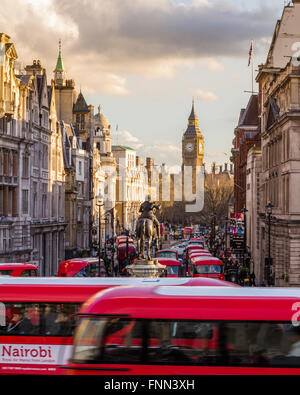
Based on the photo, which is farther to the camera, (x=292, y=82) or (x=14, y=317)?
(x=292, y=82)

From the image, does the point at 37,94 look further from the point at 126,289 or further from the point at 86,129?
the point at 126,289

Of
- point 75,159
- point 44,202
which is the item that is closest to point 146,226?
point 44,202

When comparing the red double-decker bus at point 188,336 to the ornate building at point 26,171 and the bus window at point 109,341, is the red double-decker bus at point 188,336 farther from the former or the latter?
the ornate building at point 26,171

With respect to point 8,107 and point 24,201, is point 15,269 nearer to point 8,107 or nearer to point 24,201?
point 8,107

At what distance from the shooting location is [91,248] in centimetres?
8888

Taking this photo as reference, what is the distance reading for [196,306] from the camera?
14336mm

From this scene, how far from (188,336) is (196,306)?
0.60 meters

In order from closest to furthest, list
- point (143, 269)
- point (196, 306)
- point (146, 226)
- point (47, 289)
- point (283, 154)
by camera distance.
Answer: point (196, 306) → point (47, 289) → point (146, 226) → point (143, 269) → point (283, 154)

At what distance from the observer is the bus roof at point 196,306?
1414cm

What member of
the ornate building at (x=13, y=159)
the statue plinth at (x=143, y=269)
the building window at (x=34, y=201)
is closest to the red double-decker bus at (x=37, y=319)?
the statue plinth at (x=143, y=269)

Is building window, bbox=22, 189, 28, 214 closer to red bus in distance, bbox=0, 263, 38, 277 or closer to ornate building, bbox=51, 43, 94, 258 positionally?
ornate building, bbox=51, 43, 94, 258

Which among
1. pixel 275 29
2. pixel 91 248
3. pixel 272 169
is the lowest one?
pixel 91 248

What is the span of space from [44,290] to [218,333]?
5.04m

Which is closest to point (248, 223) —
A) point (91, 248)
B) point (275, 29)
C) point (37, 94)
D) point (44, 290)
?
point (91, 248)
